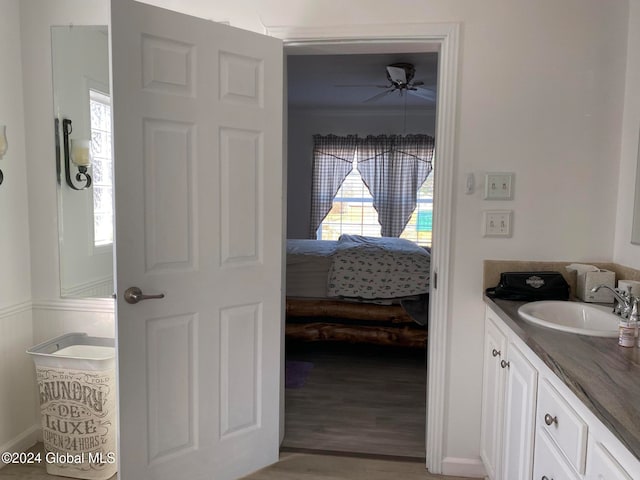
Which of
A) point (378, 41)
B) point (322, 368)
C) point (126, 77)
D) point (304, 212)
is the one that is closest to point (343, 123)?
point (304, 212)

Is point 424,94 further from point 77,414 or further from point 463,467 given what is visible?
point 77,414

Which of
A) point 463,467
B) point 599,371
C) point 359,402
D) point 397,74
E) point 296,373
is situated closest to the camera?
point 599,371

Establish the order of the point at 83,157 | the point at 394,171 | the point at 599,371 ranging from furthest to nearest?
the point at 394,171
the point at 83,157
the point at 599,371

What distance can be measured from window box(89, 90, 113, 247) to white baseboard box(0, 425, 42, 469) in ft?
3.42

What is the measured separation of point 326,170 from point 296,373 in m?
3.91

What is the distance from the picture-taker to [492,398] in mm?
1979

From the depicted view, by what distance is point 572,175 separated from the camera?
6.81 feet

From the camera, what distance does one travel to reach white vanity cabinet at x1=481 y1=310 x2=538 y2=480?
4.93 ft

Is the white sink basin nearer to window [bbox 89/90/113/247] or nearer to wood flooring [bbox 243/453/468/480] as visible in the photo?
wood flooring [bbox 243/453/468/480]

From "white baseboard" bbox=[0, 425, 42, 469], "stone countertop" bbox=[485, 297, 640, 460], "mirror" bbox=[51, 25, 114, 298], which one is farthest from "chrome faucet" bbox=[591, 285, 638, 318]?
"white baseboard" bbox=[0, 425, 42, 469]

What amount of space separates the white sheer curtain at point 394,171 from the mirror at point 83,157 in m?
4.68

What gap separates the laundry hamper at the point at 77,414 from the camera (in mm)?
2102

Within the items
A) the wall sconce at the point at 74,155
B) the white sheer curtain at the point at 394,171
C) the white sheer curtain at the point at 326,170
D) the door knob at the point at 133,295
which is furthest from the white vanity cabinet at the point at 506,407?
the white sheer curtain at the point at 326,170

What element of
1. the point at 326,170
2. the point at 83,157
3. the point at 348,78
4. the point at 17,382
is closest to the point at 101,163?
the point at 83,157
